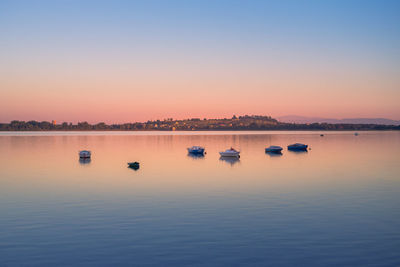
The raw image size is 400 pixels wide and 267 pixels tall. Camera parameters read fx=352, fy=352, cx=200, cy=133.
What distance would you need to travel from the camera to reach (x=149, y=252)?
17703 mm

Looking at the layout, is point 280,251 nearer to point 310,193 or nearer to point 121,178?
point 310,193

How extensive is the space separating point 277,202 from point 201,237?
40.4ft

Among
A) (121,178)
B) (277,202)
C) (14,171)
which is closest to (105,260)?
(277,202)

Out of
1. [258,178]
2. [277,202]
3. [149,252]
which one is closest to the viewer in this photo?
[149,252]

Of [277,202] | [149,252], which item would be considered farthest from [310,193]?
[149,252]

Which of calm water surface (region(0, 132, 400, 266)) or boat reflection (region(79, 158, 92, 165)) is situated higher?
calm water surface (region(0, 132, 400, 266))

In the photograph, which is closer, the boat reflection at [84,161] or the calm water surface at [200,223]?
the calm water surface at [200,223]

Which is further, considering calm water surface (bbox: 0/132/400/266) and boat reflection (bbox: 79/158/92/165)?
boat reflection (bbox: 79/158/92/165)

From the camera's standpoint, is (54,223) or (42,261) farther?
(54,223)

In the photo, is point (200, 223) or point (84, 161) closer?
point (200, 223)

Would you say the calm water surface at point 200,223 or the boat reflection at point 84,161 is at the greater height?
the calm water surface at point 200,223

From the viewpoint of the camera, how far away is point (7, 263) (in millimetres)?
16188

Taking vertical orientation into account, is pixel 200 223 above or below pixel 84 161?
above

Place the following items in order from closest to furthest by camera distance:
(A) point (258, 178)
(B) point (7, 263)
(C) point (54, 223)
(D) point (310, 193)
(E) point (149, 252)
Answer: (B) point (7, 263)
(E) point (149, 252)
(C) point (54, 223)
(D) point (310, 193)
(A) point (258, 178)
